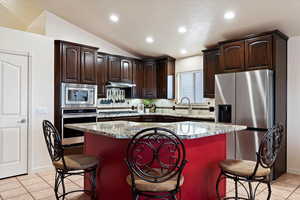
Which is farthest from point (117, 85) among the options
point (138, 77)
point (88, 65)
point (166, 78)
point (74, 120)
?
point (74, 120)

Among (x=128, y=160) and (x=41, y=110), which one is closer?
(x=128, y=160)

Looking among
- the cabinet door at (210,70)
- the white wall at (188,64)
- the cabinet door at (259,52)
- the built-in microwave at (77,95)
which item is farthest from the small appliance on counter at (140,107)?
the cabinet door at (259,52)

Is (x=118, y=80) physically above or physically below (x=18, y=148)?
above

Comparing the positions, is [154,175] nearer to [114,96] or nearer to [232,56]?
[232,56]

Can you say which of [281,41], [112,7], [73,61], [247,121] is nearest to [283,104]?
[247,121]

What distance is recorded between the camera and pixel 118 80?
5480 millimetres

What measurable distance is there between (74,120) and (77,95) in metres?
→ 0.51

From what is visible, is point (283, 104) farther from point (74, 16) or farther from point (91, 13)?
point (74, 16)

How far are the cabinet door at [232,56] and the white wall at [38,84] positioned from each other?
3.27m

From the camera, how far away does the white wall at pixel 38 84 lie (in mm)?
3727

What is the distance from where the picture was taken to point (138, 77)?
236 inches

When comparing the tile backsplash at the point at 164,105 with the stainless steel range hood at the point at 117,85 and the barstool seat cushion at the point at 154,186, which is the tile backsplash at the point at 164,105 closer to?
the stainless steel range hood at the point at 117,85

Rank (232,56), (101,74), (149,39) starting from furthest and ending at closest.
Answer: (101,74) < (149,39) < (232,56)

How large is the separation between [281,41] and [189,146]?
9.16 feet
